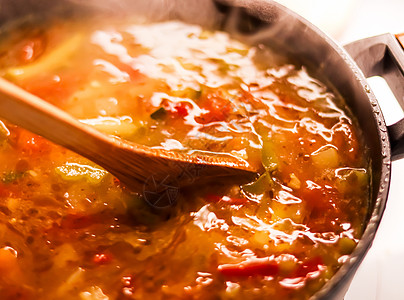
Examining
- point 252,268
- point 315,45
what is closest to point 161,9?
point 315,45

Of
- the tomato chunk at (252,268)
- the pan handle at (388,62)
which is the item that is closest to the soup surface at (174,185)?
the tomato chunk at (252,268)

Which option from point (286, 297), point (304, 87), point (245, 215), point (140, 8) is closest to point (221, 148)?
point (245, 215)

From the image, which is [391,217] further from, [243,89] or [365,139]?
[243,89]

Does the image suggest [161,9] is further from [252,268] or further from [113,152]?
[252,268]

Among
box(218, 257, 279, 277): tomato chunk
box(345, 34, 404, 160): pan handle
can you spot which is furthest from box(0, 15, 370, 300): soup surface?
box(345, 34, 404, 160): pan handle

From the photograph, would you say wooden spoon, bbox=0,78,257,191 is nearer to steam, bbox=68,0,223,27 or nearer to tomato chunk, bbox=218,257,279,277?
tomato chunk, bbox=218,257,279,277
